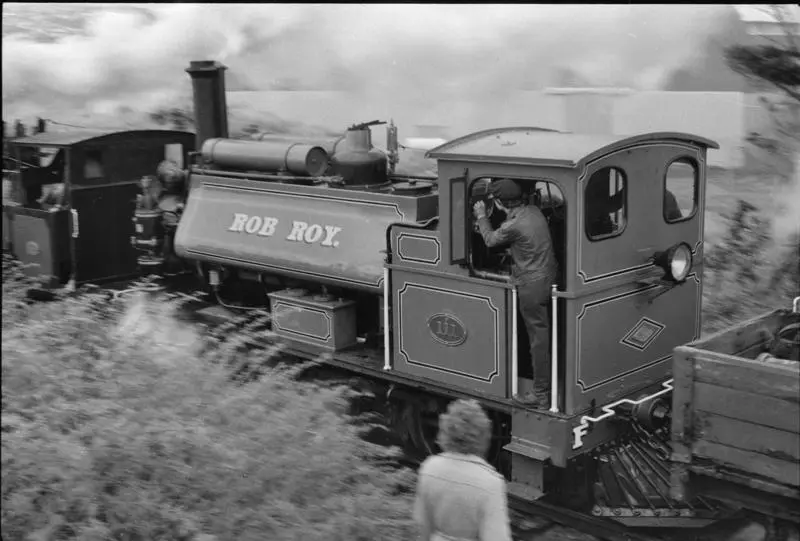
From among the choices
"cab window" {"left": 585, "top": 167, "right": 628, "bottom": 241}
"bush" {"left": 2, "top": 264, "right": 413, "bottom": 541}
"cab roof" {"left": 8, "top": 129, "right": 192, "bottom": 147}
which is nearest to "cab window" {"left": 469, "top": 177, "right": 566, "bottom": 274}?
"cab window" {"left": 585, "top": 167, "right": 628, "bottom": 241}

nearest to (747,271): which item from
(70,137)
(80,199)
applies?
(80,199)

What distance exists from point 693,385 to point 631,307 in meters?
1.45

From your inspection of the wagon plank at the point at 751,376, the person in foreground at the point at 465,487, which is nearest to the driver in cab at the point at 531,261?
the wagon plank at the point at 751,376

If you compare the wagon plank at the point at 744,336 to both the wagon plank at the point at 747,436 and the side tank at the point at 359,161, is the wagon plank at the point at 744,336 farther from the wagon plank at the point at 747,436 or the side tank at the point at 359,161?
the side tank at the point at 359,161

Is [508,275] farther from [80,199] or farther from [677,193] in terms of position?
[80,199]

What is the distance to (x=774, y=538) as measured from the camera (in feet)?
16.2

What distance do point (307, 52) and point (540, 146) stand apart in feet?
38.2

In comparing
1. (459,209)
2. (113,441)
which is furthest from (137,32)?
(113,441)

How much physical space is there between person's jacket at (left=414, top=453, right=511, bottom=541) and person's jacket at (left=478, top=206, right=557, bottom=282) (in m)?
2.24

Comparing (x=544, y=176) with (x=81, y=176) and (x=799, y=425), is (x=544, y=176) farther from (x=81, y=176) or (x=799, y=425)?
(x=81, y=176)

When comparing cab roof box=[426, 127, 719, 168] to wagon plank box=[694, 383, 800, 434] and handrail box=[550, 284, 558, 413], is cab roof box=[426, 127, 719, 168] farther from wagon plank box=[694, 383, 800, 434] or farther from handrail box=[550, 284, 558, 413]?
wagon plank box=[694, 383, 800, 434]

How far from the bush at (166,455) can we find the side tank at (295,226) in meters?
1.94

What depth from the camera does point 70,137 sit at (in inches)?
368

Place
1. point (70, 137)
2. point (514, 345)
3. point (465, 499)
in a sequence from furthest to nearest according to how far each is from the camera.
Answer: point (70, 137) → point (514, 345) → point (465, 499)
